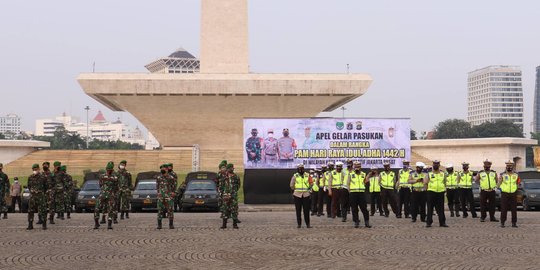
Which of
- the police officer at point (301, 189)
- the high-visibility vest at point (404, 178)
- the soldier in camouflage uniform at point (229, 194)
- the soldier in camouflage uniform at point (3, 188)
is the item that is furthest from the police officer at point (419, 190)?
the soldier in camouflage uniform at point (3, 188)

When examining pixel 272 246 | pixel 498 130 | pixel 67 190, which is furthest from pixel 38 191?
pixel 498 130

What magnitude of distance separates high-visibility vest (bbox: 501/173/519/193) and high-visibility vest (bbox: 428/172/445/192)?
1409 mm

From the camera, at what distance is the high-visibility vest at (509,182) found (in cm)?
1712

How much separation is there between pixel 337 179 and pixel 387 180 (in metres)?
3.40

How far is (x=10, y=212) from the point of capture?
24641mm

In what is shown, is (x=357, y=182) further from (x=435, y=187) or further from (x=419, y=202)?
(x=419, y=202)

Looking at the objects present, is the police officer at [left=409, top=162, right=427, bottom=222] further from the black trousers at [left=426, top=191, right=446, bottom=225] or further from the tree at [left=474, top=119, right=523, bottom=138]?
the tree at [left=474, top=119, right=523, bottom=138]

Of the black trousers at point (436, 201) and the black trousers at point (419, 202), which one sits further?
the black trousers at point (419, 202)

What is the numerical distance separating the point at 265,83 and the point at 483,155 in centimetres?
1899

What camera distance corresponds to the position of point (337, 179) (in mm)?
17828

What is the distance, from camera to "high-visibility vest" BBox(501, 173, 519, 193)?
17125mm

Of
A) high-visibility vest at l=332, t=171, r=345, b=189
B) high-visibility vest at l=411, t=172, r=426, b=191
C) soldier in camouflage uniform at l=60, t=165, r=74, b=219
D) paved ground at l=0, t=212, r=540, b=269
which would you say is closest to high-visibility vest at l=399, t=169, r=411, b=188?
high-visibility vest at l=411, t=172, r=426, b=191

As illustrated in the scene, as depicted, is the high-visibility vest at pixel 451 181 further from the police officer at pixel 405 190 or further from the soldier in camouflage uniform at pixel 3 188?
the soldier in camouflage uniform at pixel 3 188

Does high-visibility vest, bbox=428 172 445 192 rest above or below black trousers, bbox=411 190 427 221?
above
